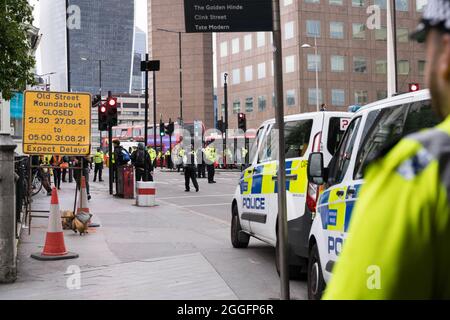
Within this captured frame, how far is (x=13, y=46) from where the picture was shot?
19297 mm

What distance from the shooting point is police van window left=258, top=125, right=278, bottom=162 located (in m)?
8.82

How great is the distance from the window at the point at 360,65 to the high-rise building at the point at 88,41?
84.7 feet

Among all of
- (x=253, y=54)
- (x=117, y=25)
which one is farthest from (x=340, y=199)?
(x=253, y=54)

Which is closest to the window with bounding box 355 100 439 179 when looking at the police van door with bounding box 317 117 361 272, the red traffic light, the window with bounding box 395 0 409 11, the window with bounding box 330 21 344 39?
the police van door with bounding box 317 117 361 272

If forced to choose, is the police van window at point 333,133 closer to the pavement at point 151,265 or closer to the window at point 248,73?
the pavement at point 151,265

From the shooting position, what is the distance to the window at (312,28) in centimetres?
7106

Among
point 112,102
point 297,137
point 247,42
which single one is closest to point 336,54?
point 247,42

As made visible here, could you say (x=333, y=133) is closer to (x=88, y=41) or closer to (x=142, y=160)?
(x=142, y=160)

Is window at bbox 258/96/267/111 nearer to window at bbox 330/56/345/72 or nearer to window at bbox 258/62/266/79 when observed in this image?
window at bbox 258/62/266/79

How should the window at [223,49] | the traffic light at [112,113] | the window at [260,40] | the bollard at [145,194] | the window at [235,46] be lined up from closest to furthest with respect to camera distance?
the bollard at [145,194], the traffic light at [112,113], the window at [260,40], the window at [235,46], the window at [223,49]

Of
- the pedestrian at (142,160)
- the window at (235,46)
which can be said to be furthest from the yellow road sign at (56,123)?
the window at (235,46)

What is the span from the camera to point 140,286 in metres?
7.04

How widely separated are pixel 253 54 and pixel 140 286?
240ft

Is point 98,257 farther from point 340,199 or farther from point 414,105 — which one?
point 414,105
